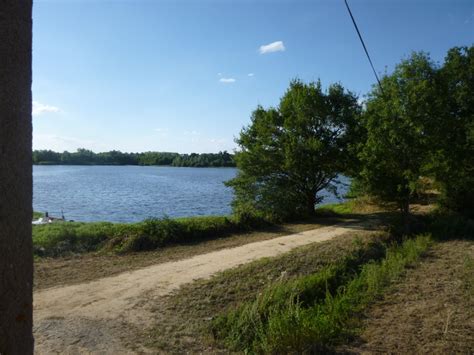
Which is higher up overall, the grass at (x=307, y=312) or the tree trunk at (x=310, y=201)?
the tree trunk at (x=310, y=201)

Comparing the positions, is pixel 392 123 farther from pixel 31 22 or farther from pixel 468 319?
pixel 31 22

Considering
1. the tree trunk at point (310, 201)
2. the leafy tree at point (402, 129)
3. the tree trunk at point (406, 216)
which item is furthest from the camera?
the tree trunk at point (310, 201)

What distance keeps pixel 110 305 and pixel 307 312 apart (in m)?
3.91

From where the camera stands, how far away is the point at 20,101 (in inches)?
91.0

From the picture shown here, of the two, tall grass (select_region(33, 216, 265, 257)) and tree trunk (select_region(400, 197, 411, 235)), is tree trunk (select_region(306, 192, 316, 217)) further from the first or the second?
tall grass (select_region(33, 216, 265, 257))

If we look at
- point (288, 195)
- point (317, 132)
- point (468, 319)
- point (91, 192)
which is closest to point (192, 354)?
point (468, 319)

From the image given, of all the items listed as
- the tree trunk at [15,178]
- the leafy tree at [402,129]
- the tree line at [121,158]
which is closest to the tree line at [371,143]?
the leafy tree at [402,129]

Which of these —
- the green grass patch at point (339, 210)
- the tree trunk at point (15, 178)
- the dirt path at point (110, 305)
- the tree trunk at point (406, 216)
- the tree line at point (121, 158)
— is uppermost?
the tree line at point (121, 158)

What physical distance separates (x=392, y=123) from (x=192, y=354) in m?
11.9

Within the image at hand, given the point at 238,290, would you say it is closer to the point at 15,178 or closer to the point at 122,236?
the point at 122,236

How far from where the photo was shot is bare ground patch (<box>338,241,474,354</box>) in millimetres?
6023

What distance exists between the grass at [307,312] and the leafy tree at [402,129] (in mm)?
5241

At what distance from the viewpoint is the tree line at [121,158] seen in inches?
4948

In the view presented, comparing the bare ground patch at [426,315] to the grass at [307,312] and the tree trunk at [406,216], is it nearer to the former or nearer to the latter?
the grass at [307,312]
